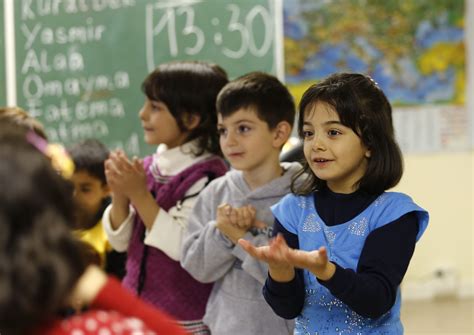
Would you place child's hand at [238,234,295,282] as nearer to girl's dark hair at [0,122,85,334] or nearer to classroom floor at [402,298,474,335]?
girl's dark hair at [0,122,85,334]

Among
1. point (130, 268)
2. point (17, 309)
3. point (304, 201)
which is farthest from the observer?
Answer: point (130, 268)

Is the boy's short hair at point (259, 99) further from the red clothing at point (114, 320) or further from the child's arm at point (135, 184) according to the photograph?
the red clothing at point (114, 320)

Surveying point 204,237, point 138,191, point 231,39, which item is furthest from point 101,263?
point 231,39

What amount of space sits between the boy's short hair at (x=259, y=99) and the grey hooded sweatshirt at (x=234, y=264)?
16 centimetres

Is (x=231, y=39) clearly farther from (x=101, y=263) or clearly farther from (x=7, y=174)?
(x=7, y=174)

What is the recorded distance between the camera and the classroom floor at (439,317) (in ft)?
14.6

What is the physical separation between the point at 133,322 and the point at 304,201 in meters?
1.00

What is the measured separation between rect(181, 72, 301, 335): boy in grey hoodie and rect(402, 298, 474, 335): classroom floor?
7.63ft

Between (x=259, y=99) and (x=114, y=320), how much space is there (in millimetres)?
1437

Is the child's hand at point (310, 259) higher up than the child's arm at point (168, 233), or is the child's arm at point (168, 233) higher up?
the child's hand at point (310, 259)

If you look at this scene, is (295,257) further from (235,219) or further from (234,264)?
(234,264)

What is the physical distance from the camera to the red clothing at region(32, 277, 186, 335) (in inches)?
40.2

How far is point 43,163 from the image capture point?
0.99 meters

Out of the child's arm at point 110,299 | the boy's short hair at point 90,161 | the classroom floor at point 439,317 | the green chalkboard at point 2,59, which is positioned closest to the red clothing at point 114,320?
the child's arm at point 110,299
